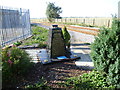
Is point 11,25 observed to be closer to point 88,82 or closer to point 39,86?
point 39,86

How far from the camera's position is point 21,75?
3.77 m

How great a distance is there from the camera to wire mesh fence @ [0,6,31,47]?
7805mm

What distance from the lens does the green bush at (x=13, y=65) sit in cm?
328

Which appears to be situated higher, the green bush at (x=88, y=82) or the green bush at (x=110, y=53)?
the green bush at (x=110, y=53)

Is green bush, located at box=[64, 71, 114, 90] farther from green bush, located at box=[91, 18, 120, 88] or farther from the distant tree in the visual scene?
the distant tree

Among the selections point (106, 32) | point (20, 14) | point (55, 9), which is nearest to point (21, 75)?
point (106, 32)

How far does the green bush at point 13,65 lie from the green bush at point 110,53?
2433mm

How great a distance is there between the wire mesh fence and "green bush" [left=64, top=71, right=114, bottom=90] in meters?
6.19

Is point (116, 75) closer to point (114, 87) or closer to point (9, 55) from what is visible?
point (114, 87)

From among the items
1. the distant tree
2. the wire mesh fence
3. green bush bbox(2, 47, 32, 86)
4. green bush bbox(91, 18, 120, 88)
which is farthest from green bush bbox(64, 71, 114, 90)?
the distant tree

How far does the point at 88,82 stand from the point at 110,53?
3.53 ft

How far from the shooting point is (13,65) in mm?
3523

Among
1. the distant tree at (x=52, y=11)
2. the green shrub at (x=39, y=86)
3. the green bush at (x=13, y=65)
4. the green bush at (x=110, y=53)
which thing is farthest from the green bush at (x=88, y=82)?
the distant tree at (x=52, y=11)

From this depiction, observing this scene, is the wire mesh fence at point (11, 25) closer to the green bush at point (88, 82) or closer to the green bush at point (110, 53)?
the green bush at point (88, 82)
